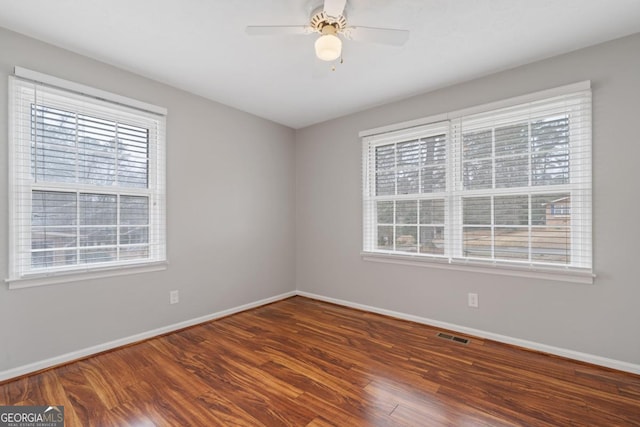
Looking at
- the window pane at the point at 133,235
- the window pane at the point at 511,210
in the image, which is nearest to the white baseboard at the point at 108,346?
the window pane at the point at 133,235

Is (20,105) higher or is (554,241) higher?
(20,105)

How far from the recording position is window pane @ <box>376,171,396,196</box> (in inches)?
137

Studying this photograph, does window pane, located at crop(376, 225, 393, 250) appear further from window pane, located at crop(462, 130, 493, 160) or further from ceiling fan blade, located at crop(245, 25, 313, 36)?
ceiling fan blade, located at crop(245, 25, 313, 36)

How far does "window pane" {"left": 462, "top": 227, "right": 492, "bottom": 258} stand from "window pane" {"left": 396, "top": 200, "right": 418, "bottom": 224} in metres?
0.55

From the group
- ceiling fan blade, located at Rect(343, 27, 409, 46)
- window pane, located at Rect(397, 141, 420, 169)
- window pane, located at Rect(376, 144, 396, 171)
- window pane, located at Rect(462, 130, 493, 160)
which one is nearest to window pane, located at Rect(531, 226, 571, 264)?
window pane, located at Rect(462, 130, 493, 160)

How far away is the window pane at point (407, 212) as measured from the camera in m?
3.31

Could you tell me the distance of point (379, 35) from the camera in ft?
6.20

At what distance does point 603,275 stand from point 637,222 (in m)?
0.46

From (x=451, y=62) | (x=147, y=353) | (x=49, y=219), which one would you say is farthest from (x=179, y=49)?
(x=147, y=353)

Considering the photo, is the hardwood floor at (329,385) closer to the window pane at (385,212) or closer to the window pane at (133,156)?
the window pane at (385,212)

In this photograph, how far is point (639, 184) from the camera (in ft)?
7.07

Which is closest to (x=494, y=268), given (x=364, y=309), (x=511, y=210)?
(x=511, y=210)

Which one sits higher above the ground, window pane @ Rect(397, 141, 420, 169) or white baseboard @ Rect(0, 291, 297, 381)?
window pane @ Rect(397, 141, 420, 169)

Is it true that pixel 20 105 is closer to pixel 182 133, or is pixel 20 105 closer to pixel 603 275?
pixel 182 133
